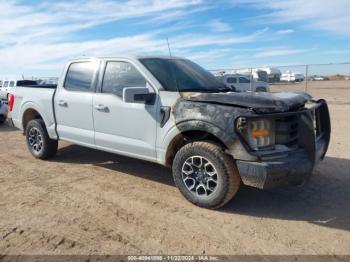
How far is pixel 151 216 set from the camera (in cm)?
429

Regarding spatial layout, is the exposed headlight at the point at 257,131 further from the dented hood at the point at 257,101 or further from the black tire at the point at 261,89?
the black tire at the point at 261,89

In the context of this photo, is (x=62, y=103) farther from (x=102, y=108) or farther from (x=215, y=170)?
(x=215, y=170)

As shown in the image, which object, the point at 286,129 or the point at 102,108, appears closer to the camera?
the point at 286,129

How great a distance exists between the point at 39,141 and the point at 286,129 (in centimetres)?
471

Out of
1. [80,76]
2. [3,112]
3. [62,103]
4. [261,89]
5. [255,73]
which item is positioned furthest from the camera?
[255,73]

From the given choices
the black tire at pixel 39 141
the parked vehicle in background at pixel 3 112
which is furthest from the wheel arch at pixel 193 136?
the parked vehicle in background at pixel 3 112

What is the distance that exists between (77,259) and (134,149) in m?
2.08

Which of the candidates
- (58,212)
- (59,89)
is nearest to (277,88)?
(59,89)

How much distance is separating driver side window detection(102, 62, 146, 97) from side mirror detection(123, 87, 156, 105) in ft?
1.01

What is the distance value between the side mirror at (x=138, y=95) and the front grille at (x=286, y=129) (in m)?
1.65

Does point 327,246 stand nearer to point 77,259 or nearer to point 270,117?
point 270,117

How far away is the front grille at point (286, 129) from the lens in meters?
4.25

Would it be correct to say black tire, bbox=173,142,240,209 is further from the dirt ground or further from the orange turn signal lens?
the orange turn signal lens

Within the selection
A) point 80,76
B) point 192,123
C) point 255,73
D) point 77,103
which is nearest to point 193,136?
point 192,123
